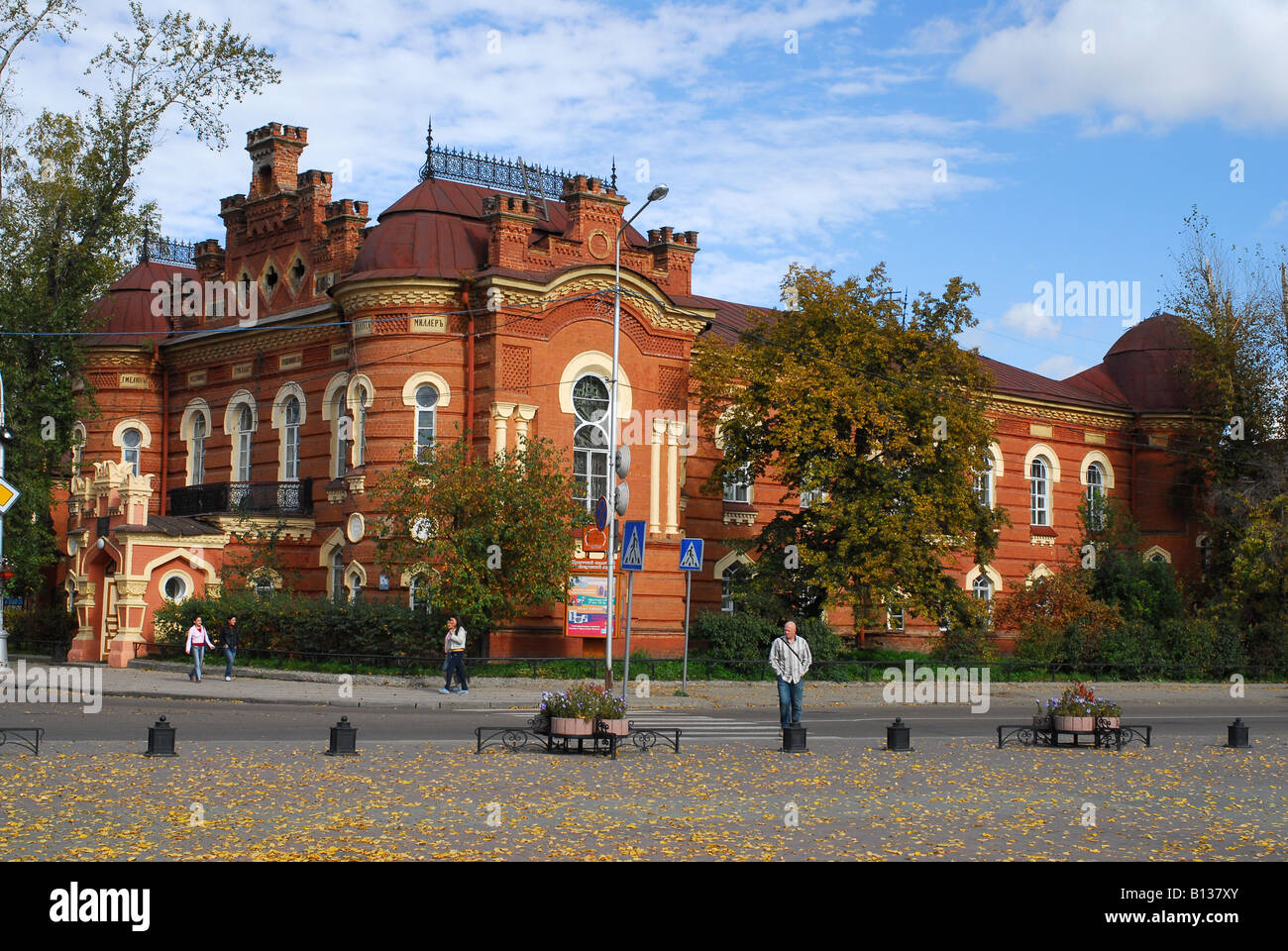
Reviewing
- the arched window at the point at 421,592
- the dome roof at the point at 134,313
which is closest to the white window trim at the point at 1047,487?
A: the arched window at the point at 421,592

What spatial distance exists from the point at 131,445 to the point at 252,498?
6453mm

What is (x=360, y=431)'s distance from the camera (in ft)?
114

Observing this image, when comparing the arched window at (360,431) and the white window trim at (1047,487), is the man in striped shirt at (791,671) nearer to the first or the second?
the arched window at (360,431)

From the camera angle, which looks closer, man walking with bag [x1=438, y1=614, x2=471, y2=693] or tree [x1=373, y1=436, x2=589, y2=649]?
man walking with bag [x1=438, y1=614, x2=471, y2=693]

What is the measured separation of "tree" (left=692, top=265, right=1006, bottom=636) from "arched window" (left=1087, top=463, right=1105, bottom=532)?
12136 millimetres

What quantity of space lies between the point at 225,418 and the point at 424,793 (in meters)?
29.8

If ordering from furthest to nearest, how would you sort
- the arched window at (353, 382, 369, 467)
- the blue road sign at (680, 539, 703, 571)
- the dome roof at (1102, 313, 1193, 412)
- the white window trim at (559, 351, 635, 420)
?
the dome roof at (1102, 313, 1193, 412)
the arched window at (353, 382, 369, 467)
the white window trim at (559, 351, 635, 420)
the blue road sign at (680, 539, 703, 571)

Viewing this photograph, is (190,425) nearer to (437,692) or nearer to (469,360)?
(469,360)

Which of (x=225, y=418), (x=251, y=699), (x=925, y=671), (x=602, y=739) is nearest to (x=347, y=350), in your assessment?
(x=225, y=418)

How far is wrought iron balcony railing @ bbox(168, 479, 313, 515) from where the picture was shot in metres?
37.7

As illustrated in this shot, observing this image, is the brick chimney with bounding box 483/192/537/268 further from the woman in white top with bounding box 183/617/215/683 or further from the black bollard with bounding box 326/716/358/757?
the black bollard with bounding box 326/716/358/757

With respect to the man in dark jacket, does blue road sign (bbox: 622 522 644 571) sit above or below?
above

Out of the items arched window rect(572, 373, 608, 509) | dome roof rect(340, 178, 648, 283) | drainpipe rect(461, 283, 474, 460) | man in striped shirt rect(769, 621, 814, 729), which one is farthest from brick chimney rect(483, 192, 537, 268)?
man in striped shirt rect(769, 621, 814, 729)

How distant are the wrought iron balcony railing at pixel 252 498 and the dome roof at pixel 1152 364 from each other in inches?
1165
